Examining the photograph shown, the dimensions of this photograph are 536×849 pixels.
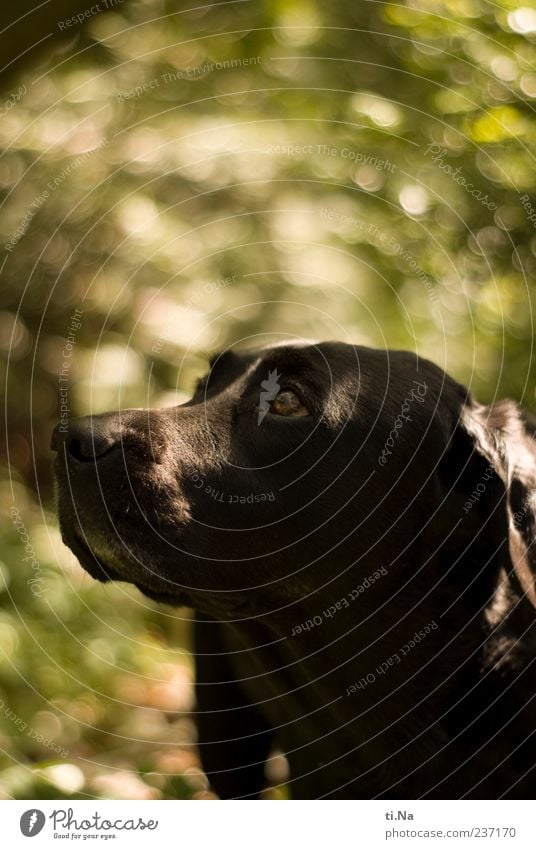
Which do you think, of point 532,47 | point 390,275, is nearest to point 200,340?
point 390,275

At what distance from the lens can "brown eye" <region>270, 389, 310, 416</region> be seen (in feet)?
9.69

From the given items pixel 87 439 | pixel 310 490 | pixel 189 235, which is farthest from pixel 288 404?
pixel 189 235

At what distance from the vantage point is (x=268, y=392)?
2.99 meters

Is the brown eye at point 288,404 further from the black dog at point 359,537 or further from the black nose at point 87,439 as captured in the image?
the black nose at point 87,439

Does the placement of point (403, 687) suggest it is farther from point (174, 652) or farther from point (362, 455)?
point (174, 652)

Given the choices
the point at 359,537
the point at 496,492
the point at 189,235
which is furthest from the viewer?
the point at 189,235

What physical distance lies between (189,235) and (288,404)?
3482mm

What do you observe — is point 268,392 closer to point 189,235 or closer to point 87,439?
point 87,439

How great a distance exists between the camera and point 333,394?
9.61 ft

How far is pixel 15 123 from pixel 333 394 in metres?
3.31

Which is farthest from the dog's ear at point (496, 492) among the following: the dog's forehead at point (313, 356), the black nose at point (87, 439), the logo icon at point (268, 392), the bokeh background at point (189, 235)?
the bokeh background at point (189, 235)
